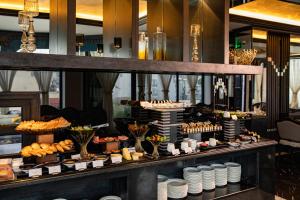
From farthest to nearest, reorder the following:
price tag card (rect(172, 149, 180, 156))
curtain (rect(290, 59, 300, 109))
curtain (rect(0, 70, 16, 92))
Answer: curtain (rect(290, 59, 300, 109)) < price tag card (rect(172, 149, 180, 156)) < curtain (rect(0, 70, 16, 92))

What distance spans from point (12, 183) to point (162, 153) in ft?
3.70

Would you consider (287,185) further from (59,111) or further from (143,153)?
(59,111)

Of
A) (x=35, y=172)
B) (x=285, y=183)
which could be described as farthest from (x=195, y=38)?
(x=285, y=183)

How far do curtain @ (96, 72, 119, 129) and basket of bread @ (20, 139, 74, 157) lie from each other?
1.57 feet

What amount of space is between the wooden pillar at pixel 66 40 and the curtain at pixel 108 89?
0.18 metres

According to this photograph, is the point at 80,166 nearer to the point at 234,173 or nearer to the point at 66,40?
the point at 66,40

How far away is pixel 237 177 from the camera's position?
2.99m

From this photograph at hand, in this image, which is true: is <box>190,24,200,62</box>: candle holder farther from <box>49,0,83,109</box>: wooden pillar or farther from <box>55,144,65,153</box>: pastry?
<box>55,144,65,153</box>: pastry

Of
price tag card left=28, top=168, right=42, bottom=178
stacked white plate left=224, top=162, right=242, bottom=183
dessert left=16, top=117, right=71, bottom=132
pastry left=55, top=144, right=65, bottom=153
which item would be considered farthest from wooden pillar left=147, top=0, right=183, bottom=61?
price tag card left=28, top=168, right=42, bottom=178

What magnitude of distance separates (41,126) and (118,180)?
0.71 metres

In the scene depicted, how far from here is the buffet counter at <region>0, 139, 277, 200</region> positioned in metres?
1.76

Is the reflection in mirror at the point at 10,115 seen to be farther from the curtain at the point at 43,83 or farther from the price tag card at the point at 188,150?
the price tag card at the point at 188,150

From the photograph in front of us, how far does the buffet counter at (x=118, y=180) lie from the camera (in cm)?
176

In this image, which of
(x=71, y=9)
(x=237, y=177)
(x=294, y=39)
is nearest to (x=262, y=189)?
(x=237, y=177)
